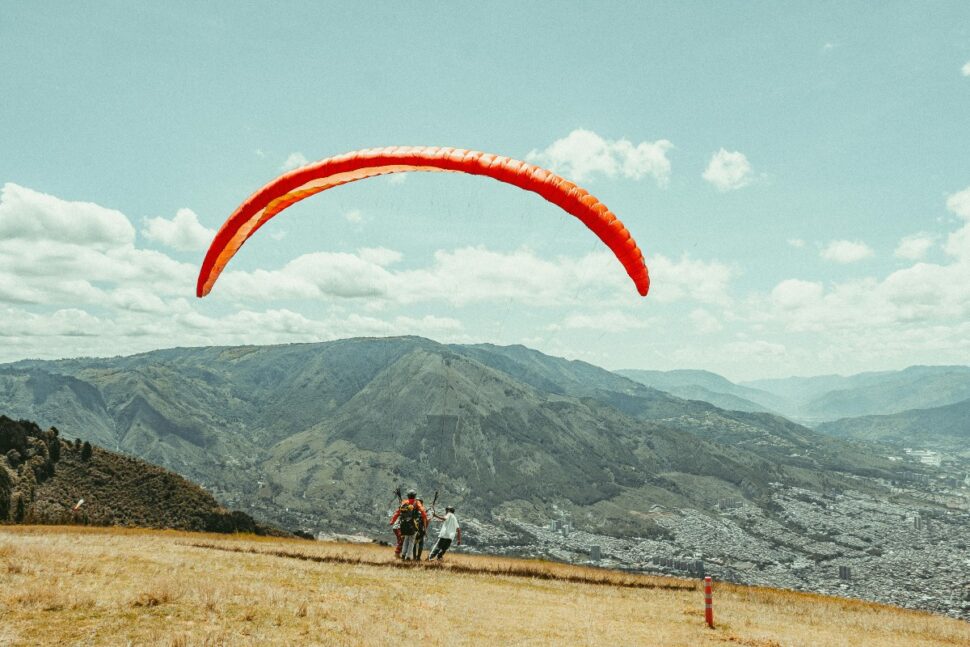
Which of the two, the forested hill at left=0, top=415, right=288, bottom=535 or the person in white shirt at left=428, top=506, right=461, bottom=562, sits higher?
the person in white shirt at left=428, top=506, right=461, bottom=562

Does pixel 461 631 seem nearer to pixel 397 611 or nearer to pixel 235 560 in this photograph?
pixel 397 611

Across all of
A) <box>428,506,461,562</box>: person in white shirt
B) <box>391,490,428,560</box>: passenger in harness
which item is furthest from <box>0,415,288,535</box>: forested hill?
<box>391,490,428,560</box>: passenger in harness

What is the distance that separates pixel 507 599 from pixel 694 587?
13.4 meters

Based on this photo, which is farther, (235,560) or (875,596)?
(875,596)

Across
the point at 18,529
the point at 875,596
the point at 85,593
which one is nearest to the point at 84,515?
the point at 18,529

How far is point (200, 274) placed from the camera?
48.6ft

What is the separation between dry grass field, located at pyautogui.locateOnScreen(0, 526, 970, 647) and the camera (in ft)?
35.2

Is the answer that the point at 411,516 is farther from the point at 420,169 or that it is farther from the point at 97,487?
the point at 97,487

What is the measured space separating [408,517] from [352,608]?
862 centimetres

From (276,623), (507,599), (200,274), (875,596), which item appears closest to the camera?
(276,623)

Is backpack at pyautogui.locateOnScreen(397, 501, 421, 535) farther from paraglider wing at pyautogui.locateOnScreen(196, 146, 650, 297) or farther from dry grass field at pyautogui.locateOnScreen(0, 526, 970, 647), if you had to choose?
paraglider wing at pyautogui.locateOnScreen(196, 146, 650, 297)

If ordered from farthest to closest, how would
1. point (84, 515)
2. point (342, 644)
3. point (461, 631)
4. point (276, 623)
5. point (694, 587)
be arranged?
point (84, 515) < point (694, 587) < point (461, 631) < point (276, 623) < point (342, 644)

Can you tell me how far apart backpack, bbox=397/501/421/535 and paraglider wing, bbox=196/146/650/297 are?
1176 cm

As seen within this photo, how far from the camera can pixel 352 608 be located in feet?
44.2
